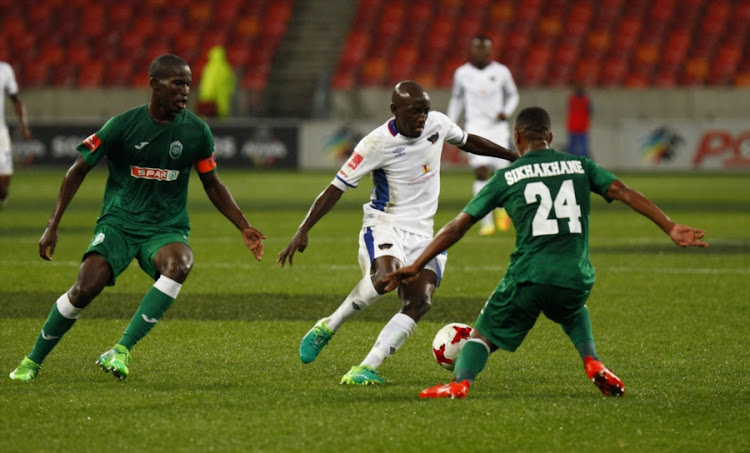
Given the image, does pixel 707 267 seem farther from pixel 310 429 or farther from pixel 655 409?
pixel 310 429

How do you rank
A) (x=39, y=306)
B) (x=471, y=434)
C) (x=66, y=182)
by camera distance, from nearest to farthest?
(x=471, y=434)
(x=66, y=182)
(x=39, y=306)

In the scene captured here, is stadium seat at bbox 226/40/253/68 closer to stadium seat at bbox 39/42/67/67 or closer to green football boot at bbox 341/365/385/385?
stadium seat at bbox 39/42/67/67

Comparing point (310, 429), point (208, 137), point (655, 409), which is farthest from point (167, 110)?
point (655, 409)

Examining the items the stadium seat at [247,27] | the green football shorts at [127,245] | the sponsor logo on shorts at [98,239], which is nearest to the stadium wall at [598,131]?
the stadium seat at [247,27]

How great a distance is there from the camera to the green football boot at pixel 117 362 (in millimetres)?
6250

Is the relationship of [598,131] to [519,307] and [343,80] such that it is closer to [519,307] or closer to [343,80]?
[343,80]

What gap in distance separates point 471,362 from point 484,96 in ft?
34.0

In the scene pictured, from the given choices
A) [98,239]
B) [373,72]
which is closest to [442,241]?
[98,239]

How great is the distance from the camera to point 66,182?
6387mm

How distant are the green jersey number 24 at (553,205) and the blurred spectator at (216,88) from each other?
81.2ft

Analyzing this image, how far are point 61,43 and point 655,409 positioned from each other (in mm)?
30551

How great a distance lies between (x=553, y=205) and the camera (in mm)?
5684

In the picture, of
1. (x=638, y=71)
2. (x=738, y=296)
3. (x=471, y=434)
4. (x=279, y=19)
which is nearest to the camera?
(x=471, y=434)

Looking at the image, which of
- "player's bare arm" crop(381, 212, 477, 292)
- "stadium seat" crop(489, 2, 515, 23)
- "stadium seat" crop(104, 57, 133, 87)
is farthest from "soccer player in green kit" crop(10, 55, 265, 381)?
"stadium seat" crop(104, 57, 133, 87)
